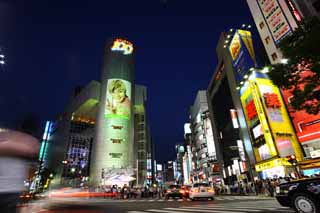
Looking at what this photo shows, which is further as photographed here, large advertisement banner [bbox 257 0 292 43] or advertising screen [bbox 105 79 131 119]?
advertising screen [bbox 105 79 131 119]

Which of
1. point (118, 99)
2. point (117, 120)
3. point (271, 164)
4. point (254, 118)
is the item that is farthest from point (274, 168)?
point (118, 99)

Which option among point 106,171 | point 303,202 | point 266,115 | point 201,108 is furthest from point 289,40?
point 201,108

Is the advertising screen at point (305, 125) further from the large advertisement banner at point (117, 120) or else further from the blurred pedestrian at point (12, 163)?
the large advertisement banner at point (117, 120)

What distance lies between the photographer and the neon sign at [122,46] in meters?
69.2

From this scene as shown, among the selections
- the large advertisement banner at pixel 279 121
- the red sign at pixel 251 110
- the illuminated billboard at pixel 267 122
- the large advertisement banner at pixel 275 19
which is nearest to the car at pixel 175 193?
the illuminated billboard at pixel 267 122

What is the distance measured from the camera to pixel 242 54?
37469 millimetres

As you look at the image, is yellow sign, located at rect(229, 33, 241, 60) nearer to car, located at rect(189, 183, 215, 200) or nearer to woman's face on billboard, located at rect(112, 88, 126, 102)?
car, located at rect(189, 183, 215, 200)

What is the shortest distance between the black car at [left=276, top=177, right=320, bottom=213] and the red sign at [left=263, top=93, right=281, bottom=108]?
26.2 m

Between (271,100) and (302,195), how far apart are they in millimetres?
27486

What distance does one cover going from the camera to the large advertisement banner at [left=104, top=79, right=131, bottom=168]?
5781cm

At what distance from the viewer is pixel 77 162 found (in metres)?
76.9

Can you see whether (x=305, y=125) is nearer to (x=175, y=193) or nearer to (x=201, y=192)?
(x=175, y=193)

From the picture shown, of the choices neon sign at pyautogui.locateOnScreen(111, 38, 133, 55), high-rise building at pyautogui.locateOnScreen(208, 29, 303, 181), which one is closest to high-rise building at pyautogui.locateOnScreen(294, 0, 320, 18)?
high-rise building at pyautogui.locateOnScreen(208, 29, 303, 181)

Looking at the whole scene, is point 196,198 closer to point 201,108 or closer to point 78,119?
point 201,108
